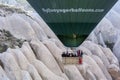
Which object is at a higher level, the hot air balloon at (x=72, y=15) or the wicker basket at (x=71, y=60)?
the hot air balloon at (x=72, y=15)

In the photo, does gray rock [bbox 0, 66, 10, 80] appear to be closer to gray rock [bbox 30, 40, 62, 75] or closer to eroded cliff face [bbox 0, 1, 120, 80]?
eroded cliff face [bbox 0, 1, 120, 80]

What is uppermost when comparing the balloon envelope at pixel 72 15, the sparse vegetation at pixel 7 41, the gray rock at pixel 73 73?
the balloon envelope at pixel 72 15

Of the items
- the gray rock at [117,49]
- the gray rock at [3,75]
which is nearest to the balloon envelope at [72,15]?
the gray rock at [3,75]

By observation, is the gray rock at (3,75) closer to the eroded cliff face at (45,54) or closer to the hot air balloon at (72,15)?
the eroded cliff face at (45,54)

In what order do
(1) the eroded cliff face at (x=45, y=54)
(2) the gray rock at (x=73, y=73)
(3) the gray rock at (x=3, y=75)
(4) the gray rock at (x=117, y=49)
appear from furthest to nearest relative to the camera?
(4) the gray rock at (x=117, y=49), (2) the gray rock at (x=73, y=73), (1) the eroded cliff face at (x=45, y=54), (3) the gray rock at (x=3, y=75)

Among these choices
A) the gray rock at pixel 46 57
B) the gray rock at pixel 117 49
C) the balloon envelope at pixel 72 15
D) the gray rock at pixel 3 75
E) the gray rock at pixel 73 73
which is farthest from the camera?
the gray rock at pixel 117 49

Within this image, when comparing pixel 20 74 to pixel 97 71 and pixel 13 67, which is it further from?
pixel 97 71
